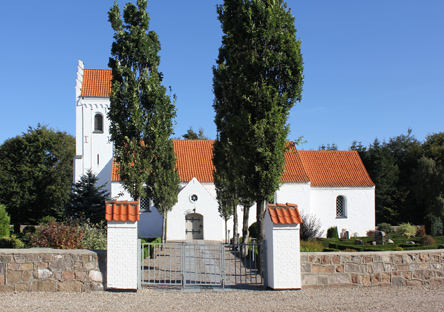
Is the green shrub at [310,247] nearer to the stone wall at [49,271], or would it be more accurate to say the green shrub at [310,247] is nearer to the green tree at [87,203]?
the stone wall at [49,271]

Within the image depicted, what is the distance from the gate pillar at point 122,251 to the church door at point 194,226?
19.2 meters

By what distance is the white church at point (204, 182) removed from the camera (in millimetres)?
27109

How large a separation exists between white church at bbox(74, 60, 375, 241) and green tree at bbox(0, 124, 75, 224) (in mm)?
10138

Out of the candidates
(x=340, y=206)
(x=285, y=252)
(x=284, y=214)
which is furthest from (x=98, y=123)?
(x=285, y=252)

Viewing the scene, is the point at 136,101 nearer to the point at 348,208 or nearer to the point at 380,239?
the point at 380,239

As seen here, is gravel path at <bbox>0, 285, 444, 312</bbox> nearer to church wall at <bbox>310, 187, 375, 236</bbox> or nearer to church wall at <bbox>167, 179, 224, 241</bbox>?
church wall at <bbox>167, 179, 224, 241</bbox>

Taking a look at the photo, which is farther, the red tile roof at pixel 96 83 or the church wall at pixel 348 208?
the red tile roof at pixel 96 83

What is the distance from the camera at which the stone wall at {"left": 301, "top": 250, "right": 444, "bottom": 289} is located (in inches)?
334

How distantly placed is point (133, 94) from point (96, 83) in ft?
67.8

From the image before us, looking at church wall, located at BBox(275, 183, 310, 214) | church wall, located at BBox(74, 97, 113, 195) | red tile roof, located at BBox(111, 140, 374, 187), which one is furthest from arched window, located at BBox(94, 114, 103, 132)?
church wall, located at BBox(275, 183, 310, 214)

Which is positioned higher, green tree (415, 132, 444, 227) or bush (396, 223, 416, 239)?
green tree (415, 132, 444, 227)

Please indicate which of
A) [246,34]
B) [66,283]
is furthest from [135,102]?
[66,283]

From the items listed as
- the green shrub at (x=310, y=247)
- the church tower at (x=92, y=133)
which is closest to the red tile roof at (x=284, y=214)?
the green shrub at (x=310, y=247)

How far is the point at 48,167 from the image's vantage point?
4212cm
